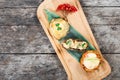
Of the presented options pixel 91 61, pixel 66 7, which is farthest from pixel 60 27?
pixel 91 61

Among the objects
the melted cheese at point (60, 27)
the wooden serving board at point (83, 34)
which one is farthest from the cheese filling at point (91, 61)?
the melted cheese at point (60, 27)

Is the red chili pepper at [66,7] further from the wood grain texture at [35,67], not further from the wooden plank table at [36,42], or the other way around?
the wood grain texture at [35,67]

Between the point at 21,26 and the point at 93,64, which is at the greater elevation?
the point at 21,26

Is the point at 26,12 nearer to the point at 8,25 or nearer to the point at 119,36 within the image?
the point at 8,25

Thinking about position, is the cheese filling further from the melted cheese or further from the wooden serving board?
the melted cheese

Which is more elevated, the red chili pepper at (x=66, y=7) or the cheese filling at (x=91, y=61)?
the red chili pepper at (x=66, y=7)

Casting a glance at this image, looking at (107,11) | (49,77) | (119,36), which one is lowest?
(49,77)

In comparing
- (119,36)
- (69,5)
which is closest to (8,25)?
(69,5)
